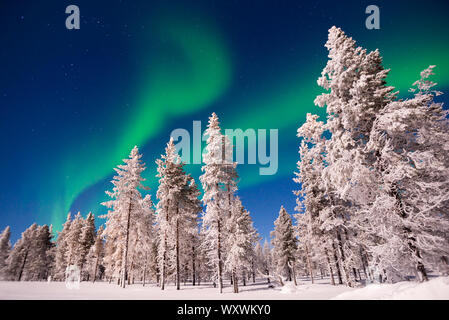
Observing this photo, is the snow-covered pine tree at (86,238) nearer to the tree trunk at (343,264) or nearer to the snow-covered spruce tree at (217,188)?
the snow-covered spruce tree at (217,188)

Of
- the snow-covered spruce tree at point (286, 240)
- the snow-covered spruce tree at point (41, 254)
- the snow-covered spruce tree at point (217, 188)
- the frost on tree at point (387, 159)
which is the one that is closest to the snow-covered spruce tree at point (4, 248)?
the snow-covered spruce tree at point (41, 254)

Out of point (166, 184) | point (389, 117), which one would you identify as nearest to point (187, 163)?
point (166, 184)

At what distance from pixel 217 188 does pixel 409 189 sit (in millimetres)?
14135

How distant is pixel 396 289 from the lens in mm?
7340

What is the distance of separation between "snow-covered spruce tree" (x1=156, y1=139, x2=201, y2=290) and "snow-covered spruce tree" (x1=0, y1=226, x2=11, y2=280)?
50013 mm

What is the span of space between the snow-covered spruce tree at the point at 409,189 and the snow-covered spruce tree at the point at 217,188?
12.2 meters

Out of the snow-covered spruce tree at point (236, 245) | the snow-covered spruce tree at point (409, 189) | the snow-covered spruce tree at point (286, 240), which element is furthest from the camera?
the snow-covered spruce tree at point (286, 240)

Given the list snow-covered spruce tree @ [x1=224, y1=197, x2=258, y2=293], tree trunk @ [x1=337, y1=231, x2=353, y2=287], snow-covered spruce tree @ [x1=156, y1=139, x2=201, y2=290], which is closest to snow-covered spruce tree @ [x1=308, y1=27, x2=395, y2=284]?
tree trunk @ [x1=337, y1=231, x2=353, y2=287]

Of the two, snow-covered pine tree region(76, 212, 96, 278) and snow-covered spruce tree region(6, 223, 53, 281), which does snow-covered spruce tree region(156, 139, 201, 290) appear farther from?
snow-covered spruce tree region(6, 223, 53, 281)

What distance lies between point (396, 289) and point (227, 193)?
14.5 meters

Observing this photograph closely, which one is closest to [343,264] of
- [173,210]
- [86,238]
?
[173,210]

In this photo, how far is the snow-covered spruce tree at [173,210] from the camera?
22.0m

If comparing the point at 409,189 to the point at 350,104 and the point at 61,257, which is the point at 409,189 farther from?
the point at 61,257
